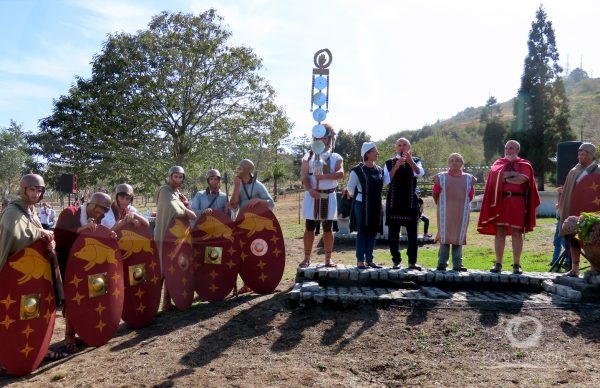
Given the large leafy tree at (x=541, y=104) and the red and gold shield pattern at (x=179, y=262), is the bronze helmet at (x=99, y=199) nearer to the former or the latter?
the red and gold shield pattern at (x=179, y=262)

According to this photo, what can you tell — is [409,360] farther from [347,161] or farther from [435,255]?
[347,161]

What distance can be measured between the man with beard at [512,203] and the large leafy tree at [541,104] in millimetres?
31741

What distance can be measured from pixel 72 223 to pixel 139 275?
830 millimetres

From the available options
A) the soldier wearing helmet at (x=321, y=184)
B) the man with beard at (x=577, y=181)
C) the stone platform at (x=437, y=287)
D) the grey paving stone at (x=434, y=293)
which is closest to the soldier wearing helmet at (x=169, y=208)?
the soldier wearing helmet at (x=321, y=184)

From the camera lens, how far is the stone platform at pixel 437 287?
5125 mm

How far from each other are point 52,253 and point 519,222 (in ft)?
16.7

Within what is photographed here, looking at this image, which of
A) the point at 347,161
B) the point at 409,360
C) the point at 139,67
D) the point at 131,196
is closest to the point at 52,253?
the point at 131,196

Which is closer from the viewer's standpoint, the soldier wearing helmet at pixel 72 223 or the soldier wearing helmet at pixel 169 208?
the soldier wearing helmet at pixel 72 223

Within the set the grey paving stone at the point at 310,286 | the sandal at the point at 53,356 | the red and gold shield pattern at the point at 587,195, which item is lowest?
the sandal at the point at 53,356

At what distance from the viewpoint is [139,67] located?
56.7 ft

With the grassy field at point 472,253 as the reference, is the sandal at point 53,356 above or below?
below

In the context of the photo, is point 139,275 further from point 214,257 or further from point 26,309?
point 26,309

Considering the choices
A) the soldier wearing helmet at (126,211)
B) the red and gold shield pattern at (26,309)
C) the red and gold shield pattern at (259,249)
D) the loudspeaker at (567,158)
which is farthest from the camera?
the loudspeaker at (567,158)

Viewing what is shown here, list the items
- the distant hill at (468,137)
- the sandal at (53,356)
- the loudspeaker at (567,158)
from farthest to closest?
the distant hill at (468,137) < the loudspeaker at (567,158) < the sandal at (53,356)
